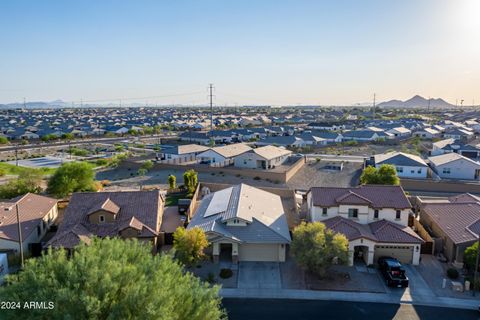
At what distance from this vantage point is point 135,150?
307 feet

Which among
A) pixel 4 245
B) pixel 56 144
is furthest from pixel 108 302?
pixel 56 144

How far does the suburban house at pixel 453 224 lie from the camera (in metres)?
28.2

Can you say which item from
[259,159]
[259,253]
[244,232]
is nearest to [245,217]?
[244,232]

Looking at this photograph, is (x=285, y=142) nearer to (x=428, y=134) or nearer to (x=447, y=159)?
(x=447, y=159)

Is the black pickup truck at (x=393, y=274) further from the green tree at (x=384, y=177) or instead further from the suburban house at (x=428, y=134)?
the suburban house at (x=428, y=134)

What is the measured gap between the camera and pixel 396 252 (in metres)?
28.8

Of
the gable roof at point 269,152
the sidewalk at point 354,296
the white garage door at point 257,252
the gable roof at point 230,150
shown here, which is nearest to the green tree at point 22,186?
the white garage door at point 257,252

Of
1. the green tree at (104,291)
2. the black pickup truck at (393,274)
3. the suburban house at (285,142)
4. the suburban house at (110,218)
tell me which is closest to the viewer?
the green tree at (104,291)

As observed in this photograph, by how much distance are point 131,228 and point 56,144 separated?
89.5 meters

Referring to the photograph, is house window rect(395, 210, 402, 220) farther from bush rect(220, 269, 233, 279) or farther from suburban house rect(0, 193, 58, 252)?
suburban house rect(0, 193, 58, 252)

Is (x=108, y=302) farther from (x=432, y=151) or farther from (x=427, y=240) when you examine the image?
(x=432, y=151)

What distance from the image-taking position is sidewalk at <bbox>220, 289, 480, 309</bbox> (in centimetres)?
2342

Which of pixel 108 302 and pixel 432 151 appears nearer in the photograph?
pixel 108 302

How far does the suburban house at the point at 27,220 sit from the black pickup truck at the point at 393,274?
2743 centimetres
